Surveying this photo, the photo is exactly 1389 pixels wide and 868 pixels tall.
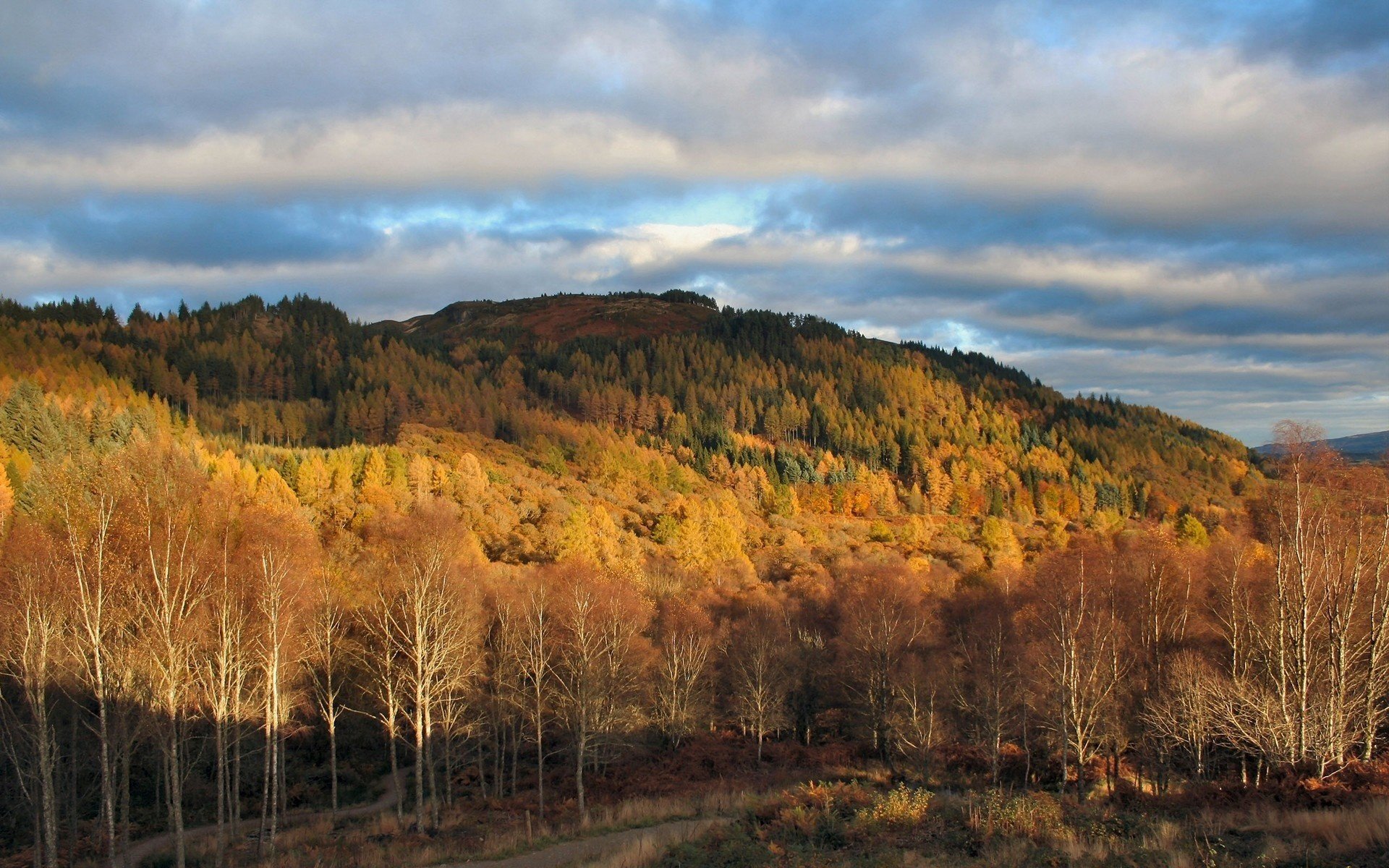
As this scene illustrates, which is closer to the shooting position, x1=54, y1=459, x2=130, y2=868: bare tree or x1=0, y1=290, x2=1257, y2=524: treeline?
x1=54, y1=459, x2=130, y2=868: bare tree

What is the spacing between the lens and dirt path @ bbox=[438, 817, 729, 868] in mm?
20328

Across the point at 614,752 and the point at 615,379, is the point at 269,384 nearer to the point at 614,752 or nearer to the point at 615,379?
the point at 615,379

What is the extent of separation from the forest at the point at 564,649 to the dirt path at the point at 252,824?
2.05 feet

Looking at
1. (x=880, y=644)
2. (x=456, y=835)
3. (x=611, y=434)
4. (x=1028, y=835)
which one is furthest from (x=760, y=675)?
(x=611, y=434)

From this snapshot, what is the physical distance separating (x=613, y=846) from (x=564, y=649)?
1678 centimetres

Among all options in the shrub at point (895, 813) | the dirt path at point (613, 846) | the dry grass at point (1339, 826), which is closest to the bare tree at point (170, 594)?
the dirt path at point (613, 846)

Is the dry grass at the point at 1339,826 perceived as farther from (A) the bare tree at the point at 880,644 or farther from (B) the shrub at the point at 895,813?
(A) the bare tree at the point at 880,644

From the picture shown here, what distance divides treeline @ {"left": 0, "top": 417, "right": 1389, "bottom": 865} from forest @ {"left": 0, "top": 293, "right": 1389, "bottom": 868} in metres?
0.26

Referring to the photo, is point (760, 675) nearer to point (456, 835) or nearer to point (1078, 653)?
point (1078, 653)

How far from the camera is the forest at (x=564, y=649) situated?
23891 millimetres

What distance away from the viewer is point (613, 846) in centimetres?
2311

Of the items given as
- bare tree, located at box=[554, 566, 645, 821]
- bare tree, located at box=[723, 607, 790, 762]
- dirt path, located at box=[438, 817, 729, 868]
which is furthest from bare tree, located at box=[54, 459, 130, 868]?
bare tree, located at box=[723, 607, 790, 762]

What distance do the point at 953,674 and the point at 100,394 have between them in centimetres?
9592

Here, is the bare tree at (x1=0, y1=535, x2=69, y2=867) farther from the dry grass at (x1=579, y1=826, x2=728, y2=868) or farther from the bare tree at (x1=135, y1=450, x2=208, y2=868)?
the dry grass at (x1=579, y1=826, x2=728, y2=868)
